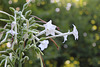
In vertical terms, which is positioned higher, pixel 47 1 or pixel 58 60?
pixel 47 1

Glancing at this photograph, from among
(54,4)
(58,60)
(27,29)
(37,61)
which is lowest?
(27,29)

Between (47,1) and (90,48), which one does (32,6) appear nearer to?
(47,1)

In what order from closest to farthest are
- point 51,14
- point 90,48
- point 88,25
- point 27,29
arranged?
1. point 27,29
2. point 51,14
3. point 90,48
4. point 88,25

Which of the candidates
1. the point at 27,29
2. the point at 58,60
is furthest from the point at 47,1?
the point at 27,29

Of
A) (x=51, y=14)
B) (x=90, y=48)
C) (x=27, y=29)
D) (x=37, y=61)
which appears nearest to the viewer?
(x=27, y=29)

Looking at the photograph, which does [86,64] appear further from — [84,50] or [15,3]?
[15,3]

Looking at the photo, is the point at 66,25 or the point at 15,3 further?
the point at 66,25
